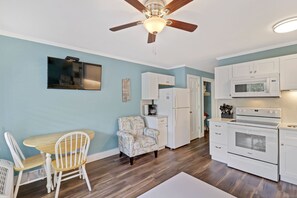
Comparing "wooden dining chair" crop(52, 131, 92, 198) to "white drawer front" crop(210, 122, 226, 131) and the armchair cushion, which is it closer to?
the armchair cushion

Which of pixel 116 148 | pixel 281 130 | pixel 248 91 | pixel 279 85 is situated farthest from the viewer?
pixel 116 148

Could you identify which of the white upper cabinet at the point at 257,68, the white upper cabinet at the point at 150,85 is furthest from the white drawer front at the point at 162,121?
the white upper cabinet at the point at 257,68

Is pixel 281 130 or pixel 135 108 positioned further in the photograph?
pixel 135 108

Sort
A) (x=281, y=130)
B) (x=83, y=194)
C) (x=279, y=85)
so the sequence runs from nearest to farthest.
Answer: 1. (x=83, y=194)
2. (x=281, y=130)
3. (x=279, y=85)

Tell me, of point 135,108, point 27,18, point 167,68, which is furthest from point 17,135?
Result: point 167,68

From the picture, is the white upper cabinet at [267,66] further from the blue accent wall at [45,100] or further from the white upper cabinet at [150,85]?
the blue accent wall at [45,100]

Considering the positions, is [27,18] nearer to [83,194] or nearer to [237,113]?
[83,194]

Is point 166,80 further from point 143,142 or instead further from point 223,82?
point 143,142

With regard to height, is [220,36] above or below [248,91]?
above

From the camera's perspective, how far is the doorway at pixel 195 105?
16.1 feet

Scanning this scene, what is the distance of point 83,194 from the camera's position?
219 centimetres

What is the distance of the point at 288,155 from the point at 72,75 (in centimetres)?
Answer: 407

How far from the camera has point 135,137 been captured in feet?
11.3

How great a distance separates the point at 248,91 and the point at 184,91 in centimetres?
158
